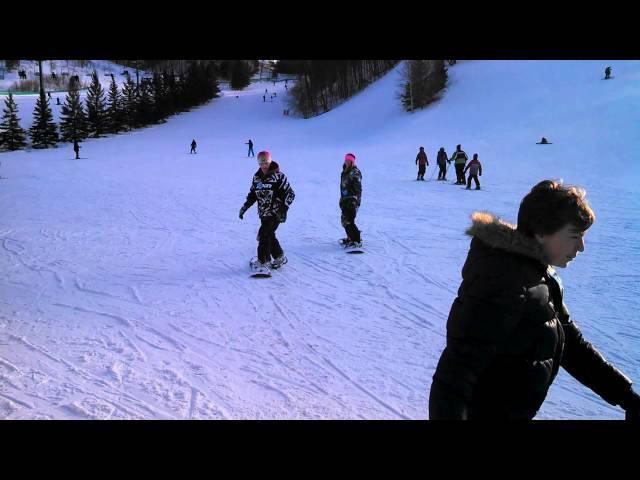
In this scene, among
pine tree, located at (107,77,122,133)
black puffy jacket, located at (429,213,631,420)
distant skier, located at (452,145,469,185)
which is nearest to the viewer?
black puffy jacket, located at (429,213,631,420)

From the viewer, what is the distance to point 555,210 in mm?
1486

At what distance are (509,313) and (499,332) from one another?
6 cm

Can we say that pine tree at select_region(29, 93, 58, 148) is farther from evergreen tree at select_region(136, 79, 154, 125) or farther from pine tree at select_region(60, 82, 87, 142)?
evergreen tree at select_region(136, 79, 154, 125)

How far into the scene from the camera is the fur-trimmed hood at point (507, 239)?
1.45m

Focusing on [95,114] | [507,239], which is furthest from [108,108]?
[507,239]

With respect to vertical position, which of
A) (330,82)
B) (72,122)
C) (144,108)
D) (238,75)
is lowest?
(72,122)

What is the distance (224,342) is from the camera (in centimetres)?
468

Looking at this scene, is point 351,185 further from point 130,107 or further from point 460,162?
point 130,107

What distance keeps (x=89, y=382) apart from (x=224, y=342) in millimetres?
1238

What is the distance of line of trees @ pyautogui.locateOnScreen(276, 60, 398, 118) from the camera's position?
178ft

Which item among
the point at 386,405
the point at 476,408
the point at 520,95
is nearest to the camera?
the point at 476,408

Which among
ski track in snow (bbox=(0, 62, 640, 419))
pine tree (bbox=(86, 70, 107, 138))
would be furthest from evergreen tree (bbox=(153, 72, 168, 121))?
ski track in snow (bbox=(0, 62, 640, 419))
